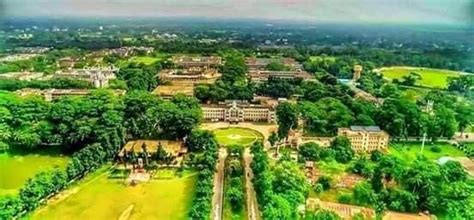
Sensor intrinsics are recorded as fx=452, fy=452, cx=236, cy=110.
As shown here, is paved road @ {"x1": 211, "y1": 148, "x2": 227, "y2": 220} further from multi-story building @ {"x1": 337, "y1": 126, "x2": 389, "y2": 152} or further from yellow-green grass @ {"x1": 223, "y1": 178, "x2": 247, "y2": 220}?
multi-story building @ {"x1": 337, "y1": 126, "x2": 389, "y2": 152}

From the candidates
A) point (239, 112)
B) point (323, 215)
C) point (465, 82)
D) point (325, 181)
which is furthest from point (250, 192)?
point (465, 82)

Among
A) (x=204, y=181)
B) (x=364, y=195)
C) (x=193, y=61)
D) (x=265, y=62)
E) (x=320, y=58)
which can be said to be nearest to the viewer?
(x=364, y=195)

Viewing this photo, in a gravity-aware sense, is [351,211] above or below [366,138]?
below

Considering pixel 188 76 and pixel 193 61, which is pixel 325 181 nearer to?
pixel 193 61

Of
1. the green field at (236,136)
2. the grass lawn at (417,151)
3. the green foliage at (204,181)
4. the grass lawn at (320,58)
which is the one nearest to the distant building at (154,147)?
the green foliage at (204,181)

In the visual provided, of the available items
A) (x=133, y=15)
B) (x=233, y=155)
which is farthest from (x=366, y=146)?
(x=133, y=15)

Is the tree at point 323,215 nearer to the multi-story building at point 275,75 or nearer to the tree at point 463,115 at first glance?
the tree at point 463,115
